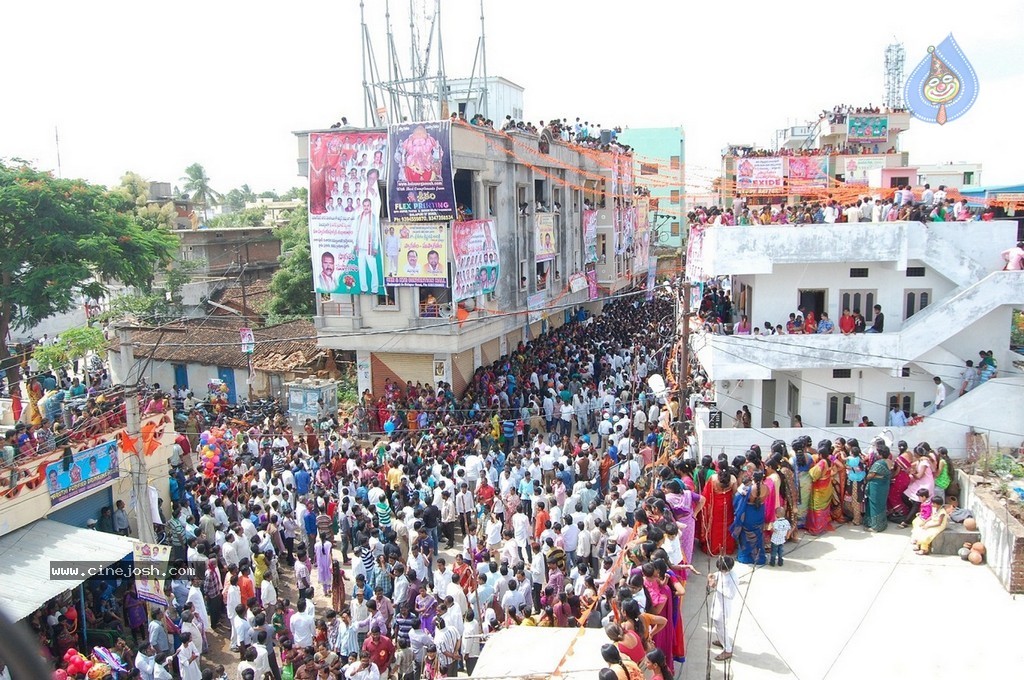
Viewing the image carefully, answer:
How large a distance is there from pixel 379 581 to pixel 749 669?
503cm

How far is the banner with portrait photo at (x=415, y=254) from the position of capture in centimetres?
2252

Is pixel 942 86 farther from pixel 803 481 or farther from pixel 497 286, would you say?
pixel 497 286

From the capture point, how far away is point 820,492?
11.9 meters

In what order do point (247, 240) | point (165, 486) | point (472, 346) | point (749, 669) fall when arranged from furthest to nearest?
point (247, 240), point (472, 346), point (165, 486), point (749, 669)

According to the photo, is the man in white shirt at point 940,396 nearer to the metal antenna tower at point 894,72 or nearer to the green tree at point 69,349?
the green tree at point 69,349

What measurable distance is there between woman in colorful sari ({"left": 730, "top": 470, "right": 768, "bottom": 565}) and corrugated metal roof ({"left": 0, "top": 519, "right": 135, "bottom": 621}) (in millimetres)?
9206

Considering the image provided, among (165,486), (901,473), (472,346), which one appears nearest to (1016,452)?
(901,473)

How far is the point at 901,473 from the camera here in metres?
12.3

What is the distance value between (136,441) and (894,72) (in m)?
57.1

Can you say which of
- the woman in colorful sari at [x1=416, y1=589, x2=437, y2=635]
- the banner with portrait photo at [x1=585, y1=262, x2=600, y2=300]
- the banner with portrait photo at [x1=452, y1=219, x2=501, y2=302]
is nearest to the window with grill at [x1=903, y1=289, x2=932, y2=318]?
the banner with portrait photo at [x1=452, y1=219, x2=501, y2=302]

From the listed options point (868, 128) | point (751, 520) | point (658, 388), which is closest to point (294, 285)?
point (658, 388)

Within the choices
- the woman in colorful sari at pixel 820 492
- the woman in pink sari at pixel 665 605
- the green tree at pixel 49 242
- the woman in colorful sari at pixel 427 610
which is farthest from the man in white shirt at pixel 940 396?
the green tree at pixel 49 242

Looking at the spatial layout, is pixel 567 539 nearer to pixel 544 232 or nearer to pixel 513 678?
pixel 513 678

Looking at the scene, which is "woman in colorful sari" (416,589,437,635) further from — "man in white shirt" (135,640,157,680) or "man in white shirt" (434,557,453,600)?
"man in white shirt" (135,640,157,680)
